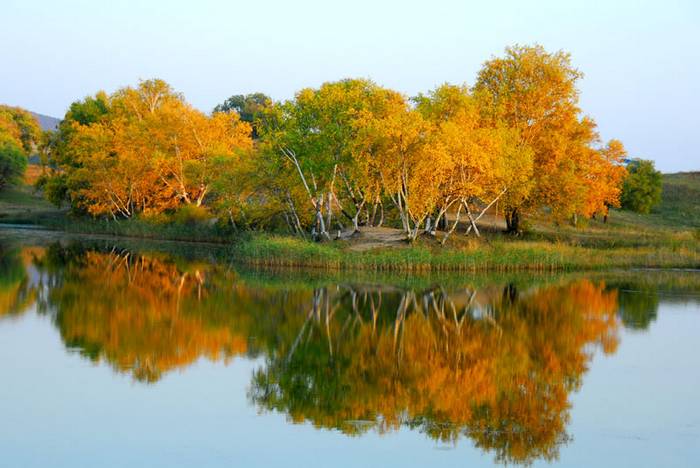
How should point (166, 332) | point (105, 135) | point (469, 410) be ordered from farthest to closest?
point (105, 135)
point (166, 332)
point (469, 410)

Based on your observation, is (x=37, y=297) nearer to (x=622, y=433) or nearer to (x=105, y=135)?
(x=622, y=433)

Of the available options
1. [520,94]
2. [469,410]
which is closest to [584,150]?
[520,94]

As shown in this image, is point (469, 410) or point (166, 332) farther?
point (166, 332)

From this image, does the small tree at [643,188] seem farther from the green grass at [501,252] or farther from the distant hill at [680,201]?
the green grass at [501,252]

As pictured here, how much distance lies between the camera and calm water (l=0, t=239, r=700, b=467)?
15062 mm

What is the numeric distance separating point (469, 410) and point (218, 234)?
4869cm

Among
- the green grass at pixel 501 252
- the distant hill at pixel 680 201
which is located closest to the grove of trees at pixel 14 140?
the green grass at pixel 501 252

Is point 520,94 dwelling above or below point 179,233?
above

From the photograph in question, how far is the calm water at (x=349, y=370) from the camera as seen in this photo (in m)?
15.1

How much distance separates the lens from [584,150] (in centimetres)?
5431

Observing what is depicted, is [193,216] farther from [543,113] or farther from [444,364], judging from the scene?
[444,364]

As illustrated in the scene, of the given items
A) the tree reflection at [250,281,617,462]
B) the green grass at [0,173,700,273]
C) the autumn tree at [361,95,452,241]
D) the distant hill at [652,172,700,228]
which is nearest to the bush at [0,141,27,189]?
the green grass at [0,173,700,273]

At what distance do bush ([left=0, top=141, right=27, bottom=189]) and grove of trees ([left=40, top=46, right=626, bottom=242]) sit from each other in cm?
3050

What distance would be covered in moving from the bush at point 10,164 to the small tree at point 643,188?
6634cm
